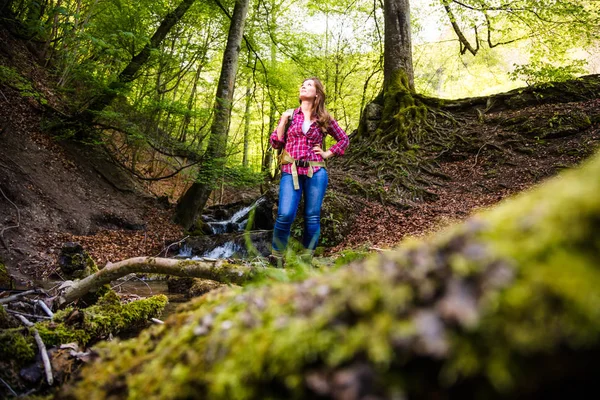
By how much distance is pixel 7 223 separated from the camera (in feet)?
19.2

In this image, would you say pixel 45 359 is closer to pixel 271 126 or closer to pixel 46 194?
pixel 46 194

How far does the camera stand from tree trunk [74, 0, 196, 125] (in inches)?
289

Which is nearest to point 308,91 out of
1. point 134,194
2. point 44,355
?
point 44,355

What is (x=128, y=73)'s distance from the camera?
8578 mm

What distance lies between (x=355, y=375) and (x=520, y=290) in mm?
274

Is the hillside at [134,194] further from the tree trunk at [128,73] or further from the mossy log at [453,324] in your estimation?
the mossy log at [453,324]

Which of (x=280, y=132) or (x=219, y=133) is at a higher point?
(x=219, y=133)

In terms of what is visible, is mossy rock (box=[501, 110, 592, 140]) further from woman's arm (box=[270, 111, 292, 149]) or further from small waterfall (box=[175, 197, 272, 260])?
woman's arm (box=[270, 111, 292, 149])

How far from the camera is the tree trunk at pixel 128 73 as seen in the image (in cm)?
735

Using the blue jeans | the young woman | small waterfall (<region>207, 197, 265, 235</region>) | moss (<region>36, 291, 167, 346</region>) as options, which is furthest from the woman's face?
small waterfall (<region>207, 197, 265, 235</region>)

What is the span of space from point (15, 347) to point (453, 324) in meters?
2.11

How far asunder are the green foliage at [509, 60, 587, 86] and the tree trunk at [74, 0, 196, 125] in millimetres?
8564

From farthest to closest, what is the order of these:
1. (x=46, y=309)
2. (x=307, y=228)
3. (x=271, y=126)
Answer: (x=271, y=126) → (x=307, y=228) → (x=46, y=309)

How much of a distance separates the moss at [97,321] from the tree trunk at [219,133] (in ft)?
22.1
